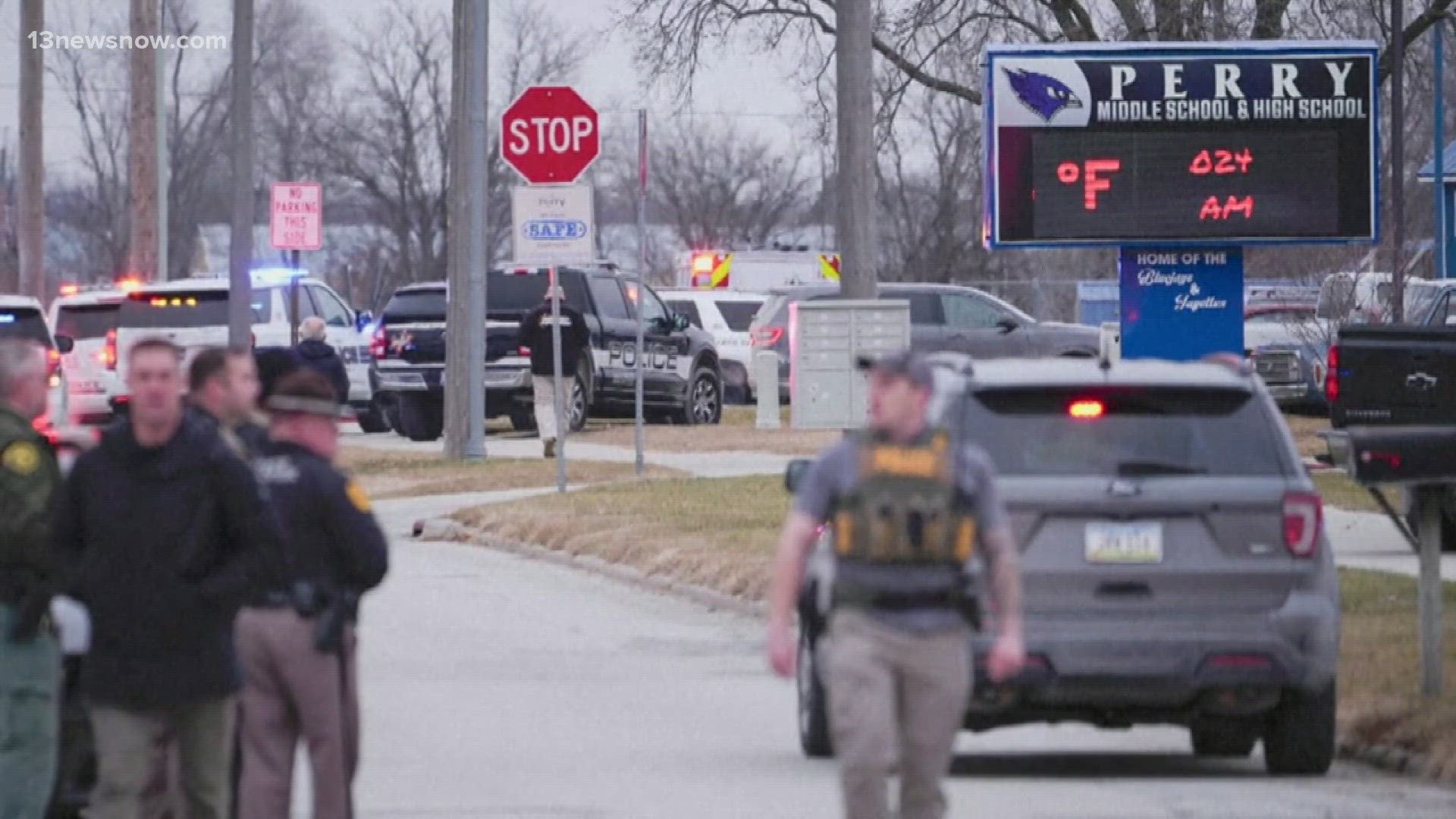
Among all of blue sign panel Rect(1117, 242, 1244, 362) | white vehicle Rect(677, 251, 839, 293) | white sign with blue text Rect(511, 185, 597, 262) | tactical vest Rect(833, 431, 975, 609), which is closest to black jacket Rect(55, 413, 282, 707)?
tactical vest Rect(833, 431, 975, 609)

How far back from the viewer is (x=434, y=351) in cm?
3662

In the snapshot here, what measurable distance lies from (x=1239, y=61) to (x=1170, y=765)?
1173 cm


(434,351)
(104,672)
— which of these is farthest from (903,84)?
(104,672)

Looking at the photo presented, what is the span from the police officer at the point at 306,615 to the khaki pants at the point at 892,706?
1485mm

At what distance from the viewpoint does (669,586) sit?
2075cm

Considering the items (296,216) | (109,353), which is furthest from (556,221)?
(109,353)

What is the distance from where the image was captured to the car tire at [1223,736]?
12523 millimetres

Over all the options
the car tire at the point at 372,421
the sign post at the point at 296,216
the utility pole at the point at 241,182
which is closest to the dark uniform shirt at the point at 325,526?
the utility pole at the point at 241,182

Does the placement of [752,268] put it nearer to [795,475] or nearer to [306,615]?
[795,475]

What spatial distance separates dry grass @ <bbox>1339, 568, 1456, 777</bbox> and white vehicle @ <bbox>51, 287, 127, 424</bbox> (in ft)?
68.4

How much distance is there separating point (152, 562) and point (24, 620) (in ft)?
2.08

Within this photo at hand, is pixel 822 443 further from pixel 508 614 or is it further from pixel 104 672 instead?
pixel 104 672

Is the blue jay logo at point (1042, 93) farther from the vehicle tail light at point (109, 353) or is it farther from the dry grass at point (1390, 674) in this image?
the vehicle tail light at point (109, 353)

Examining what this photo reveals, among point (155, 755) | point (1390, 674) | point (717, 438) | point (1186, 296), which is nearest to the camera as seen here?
point (155, 755)
